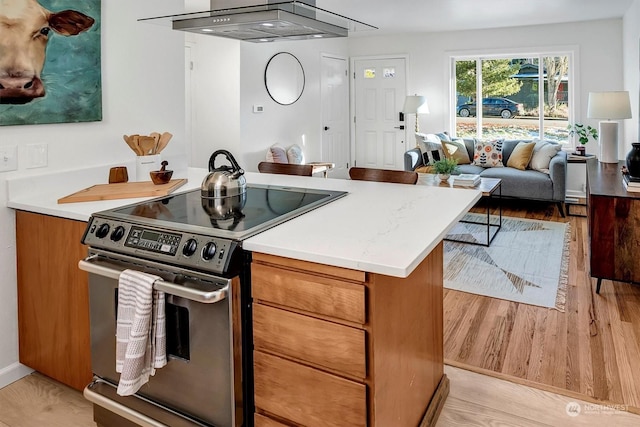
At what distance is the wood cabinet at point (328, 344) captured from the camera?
133 centimetres

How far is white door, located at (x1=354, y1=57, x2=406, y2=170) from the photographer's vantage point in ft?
25.4

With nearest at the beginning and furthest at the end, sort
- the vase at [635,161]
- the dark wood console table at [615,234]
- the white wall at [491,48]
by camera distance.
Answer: the dark wood console table at [615,234], the vase at [635,161], the white wall at [491,48]

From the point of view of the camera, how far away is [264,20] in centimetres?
176

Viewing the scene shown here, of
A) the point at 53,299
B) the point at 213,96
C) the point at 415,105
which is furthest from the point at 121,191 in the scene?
the point at 415,105

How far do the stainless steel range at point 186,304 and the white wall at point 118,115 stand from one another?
2.16ft

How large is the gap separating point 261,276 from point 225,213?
1.41 ft

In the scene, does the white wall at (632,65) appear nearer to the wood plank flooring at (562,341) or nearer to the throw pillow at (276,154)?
the wood plank flooring at (562,341)

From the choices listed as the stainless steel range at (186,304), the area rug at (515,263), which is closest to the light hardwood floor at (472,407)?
the stainless steel range at (186,304)

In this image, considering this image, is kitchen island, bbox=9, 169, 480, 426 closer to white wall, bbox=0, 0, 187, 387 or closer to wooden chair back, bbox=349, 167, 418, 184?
wooden chair back, bbox=349, 167, 418, 184

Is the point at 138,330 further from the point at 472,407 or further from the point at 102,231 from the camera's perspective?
the point at 472,407

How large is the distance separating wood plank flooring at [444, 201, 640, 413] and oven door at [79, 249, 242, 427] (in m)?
1.34

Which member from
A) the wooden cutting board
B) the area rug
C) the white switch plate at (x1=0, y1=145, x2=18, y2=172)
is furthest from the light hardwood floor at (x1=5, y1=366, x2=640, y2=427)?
the area rug

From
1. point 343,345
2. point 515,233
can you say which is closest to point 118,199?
point 343,345

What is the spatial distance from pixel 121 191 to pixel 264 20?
1003 mm
